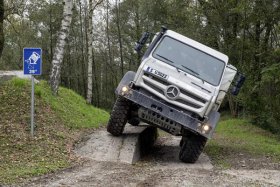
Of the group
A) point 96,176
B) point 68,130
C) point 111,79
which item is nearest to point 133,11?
point 111,79

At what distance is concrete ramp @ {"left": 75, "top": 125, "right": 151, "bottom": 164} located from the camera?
10.1 meters

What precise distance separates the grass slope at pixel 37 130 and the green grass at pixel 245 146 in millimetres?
4203

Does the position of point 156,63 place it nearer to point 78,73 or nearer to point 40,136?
point 40,136

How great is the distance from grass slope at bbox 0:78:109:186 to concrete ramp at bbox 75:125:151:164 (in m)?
0.47

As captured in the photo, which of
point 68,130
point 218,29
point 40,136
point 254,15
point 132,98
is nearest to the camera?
point 132,98

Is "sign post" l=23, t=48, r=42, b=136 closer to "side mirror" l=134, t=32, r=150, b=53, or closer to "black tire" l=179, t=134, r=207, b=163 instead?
"side mirror" l=134, t=32, r=150, b=53

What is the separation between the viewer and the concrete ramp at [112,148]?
399 inches

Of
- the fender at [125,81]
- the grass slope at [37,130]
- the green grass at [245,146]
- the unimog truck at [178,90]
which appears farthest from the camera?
the green grass at [245,146]

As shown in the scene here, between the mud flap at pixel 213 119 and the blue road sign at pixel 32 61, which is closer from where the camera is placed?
the mud flap at pixel 213 119

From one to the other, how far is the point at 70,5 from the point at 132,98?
6.41m

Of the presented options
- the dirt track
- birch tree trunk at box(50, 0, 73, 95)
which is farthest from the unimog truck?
birch tree trunk at box(50, 0, 73, 95)

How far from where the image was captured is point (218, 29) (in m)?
25.9

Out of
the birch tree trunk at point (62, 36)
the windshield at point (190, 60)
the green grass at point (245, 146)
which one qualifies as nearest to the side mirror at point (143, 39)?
the windshield at point (190, 60)

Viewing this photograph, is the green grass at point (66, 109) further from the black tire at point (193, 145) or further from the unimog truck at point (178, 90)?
the black tire at point (193, 145)
